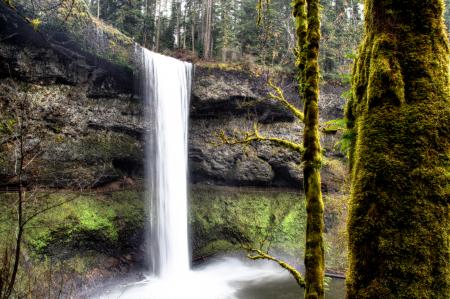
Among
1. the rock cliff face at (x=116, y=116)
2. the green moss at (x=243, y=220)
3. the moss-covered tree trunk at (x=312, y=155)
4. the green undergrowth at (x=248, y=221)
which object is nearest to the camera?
the moss-covered tree trunk at (x=312, y=155)

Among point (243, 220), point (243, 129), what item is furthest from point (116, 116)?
point (243, 220)

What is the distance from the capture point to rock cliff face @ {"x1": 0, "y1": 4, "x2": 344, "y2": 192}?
14.3m

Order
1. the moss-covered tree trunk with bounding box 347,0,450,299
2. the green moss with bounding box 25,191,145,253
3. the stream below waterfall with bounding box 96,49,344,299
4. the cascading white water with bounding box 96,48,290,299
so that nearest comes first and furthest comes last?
1. the moss-covered tree trunk with bounding box 347,0,450,299
2. the green moss with bounding box 25,191,145,253
3. the stream below waterfall with bounding box 96,49,344,299
4. the cascading white water with bounding box 96,48,290,299

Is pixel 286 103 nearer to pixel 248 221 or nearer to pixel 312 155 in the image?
pixel 312 155

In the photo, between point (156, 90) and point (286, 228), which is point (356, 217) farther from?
point (286, 228)

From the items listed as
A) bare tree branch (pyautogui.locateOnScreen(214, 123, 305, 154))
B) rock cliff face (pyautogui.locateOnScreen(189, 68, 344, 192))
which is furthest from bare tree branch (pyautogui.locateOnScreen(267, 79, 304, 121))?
rock cliff face (pyautogui.locateOnScreen(189, 68, 344, 192))

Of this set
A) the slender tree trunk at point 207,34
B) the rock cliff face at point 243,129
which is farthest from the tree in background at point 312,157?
the slender tree trunk at point 207,34

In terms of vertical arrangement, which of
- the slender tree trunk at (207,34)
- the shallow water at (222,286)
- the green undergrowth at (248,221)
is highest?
the slender tree trunk at (207,34)

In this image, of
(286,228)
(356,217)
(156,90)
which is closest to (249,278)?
(286,228)

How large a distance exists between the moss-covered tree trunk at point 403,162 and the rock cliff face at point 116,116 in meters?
11.8

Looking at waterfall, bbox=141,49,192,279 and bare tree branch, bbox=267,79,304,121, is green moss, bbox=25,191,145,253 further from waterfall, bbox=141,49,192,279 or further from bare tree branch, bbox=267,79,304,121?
bare tree branch, bbox=267,79,304,121

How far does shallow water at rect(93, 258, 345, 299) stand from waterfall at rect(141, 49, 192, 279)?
1.57 metres

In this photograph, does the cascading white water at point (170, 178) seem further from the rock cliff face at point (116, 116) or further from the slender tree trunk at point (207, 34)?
the slender tree trunk at point (207, 34)

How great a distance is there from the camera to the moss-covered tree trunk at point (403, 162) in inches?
75.0
